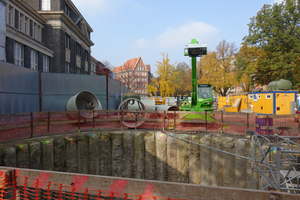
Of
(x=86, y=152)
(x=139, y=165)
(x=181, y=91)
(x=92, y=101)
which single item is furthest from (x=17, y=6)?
(x=181, y=91)

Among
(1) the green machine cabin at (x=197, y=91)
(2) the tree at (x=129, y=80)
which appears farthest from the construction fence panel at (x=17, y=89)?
(2) the tree at (x=129, y=80)

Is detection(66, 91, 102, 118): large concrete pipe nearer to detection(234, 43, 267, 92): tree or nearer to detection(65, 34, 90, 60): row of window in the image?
detection(65, 34, 90, 60): row of window

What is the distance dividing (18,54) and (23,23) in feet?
12.1

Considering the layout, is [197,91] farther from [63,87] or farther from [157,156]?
[63,87]

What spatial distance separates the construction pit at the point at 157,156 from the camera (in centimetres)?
805

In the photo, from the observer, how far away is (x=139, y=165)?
9609 mm

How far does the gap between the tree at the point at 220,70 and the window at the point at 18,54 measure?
28.4m

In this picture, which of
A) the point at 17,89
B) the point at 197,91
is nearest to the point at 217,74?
the point at 197,91

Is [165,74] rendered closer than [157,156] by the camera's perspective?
No

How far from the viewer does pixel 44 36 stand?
83.3 feet

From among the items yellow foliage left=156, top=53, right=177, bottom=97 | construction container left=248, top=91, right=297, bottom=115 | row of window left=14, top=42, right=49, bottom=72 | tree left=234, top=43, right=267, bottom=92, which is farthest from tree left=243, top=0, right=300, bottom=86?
row of window left=14, top=42, right=49, bottom=72

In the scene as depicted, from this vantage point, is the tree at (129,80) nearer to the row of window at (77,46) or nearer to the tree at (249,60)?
the row of window at (77,46)

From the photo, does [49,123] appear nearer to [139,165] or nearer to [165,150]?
[139,165]

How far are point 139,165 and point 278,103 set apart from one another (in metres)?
15.6
